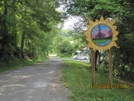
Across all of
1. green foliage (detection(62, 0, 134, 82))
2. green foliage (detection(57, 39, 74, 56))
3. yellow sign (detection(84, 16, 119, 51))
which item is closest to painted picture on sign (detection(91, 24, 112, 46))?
yellow sign (detection(84, 16, 119, 51))

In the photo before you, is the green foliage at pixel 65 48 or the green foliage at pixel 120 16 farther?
the green foliage at pixel 65 48

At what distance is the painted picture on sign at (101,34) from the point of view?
340 inches

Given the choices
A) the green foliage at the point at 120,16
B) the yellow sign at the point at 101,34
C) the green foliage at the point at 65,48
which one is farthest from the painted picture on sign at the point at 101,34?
the green foliage at the point at 65,48

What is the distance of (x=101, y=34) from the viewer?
28.3 ft

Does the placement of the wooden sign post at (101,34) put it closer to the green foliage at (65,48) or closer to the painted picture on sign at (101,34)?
the painted picture on sign at (101,34)

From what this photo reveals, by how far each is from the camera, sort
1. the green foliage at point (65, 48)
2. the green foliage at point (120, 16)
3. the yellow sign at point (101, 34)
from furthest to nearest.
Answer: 1. the green foliage at point (65, 48)
2. the green foliage at point (120, 16)
3. the yellow sign at point (101, 34)

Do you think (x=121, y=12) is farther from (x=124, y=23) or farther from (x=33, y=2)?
(x=33, y=2)

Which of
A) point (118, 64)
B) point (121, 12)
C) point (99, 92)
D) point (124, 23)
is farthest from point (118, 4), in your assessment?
point (118, 64)

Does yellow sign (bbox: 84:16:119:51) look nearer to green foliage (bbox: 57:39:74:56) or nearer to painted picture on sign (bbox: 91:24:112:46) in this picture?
painted picture on sign (bbox: 91:24:112:46)

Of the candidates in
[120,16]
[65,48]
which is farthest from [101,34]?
[65,48]

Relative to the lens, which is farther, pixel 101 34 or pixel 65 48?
pixel 65 48

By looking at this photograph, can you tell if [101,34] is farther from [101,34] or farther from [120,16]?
[120,16]

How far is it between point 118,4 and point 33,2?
1054 cm

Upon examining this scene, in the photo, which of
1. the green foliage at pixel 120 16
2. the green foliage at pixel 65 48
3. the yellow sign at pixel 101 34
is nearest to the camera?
the yellow sign at pixel 101 34
